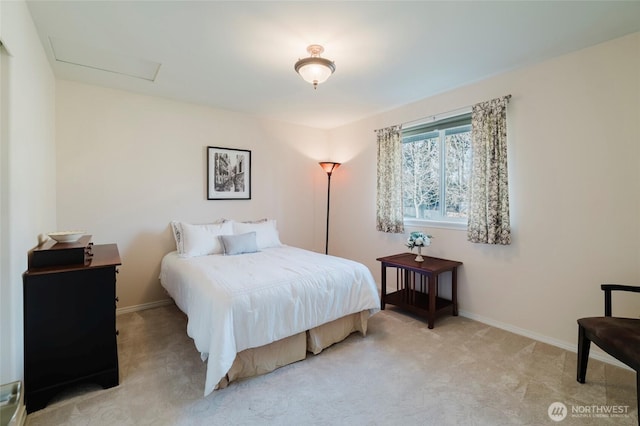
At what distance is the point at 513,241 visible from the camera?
2838 mm

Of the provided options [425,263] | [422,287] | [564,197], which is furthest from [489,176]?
[422,287]

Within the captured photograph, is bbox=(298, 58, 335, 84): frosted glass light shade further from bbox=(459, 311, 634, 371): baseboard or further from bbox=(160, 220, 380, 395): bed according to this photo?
bbox=(459, 311, 634, 371): baseboard

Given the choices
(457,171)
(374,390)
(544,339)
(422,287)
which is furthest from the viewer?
(422,287)

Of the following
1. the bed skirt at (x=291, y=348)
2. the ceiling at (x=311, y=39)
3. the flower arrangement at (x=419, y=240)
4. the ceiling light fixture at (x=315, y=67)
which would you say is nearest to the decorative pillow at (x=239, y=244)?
the bed skirt at (x=291, y=348)

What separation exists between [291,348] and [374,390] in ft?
2.26

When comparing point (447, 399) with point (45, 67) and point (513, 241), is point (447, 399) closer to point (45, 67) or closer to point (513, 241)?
point (513, 241)

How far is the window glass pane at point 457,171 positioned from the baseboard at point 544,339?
109 cm

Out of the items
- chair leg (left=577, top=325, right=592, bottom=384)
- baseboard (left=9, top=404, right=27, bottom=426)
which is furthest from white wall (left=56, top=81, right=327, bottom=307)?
chair leg (left=577, top=325, right=592, bottom=384)

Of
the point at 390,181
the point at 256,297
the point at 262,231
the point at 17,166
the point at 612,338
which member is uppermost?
the point at 390,181

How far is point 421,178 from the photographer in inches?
146

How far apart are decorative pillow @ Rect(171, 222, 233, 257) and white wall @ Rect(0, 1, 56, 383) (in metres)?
1.28

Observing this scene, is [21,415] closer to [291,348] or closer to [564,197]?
[291,348]

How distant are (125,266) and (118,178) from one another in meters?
1.00

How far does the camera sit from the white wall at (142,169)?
3.08 metres
